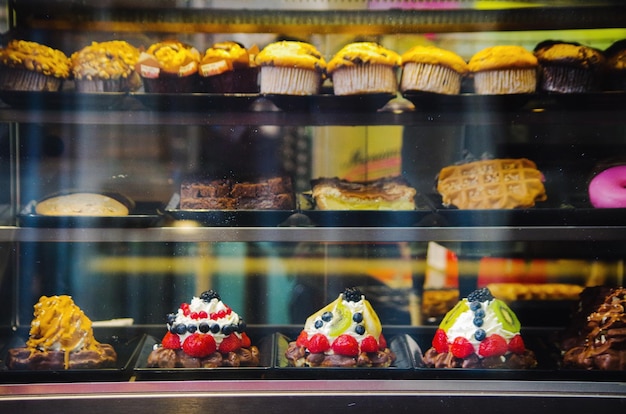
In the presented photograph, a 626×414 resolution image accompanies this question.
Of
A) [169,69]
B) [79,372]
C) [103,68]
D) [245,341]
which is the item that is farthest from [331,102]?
[79,372]

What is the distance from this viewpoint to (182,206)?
221cm

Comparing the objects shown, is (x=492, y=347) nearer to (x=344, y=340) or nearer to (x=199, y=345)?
(x=344, y=340)

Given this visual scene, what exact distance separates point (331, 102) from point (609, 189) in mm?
1012

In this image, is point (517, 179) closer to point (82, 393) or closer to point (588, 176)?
point (588, 176)

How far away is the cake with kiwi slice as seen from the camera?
2.10 meters

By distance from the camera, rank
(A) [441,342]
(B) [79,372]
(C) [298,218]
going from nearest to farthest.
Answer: (B) [79,372] < (A) [441,342] < (C) [298,218]

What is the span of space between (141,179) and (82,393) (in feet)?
2.78

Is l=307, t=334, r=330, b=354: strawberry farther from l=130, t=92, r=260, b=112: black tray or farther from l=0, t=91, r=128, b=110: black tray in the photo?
l=0, t=91, r=128, b=110: black tray

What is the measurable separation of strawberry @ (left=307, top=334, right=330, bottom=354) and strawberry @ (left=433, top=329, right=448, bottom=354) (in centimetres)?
38

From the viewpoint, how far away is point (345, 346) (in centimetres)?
212

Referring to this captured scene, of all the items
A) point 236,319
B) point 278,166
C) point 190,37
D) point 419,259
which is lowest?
point 236,319

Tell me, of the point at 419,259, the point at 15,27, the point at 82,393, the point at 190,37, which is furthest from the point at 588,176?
the point at 15,27

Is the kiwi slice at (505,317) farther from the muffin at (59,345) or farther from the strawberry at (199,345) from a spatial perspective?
the muffin at (59,345)

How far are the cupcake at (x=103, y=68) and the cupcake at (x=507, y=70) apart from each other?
121 centimetres
